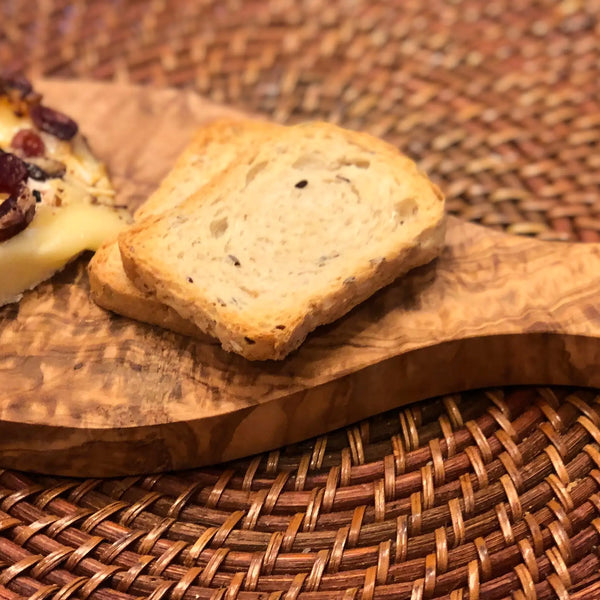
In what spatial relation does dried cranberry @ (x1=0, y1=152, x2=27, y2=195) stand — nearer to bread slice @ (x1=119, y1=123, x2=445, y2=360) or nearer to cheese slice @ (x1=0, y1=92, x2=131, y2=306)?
cheese slice @ (x1=0, y1=92, x2=131, y2=306)

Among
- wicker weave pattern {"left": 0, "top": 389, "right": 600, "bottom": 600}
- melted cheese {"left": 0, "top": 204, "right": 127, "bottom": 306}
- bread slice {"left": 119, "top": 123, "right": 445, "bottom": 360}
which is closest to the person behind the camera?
wicker weave pattern {"left": 0, "top": 389, "right": 600, "bottom": 600}

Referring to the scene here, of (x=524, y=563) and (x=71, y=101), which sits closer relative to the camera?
(x=524, y=563)

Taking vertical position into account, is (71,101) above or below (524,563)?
above

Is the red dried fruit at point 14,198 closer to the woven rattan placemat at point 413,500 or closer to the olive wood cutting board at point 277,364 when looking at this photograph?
the olive wood cutting board at point 277,364

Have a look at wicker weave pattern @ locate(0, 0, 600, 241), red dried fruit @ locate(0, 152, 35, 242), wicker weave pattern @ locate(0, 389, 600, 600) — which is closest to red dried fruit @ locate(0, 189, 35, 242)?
red dried fruit @ locate(0, 152, 35, 242)

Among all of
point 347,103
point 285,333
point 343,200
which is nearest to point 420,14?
point 347,103

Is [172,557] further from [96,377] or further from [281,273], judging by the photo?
[281,273]
